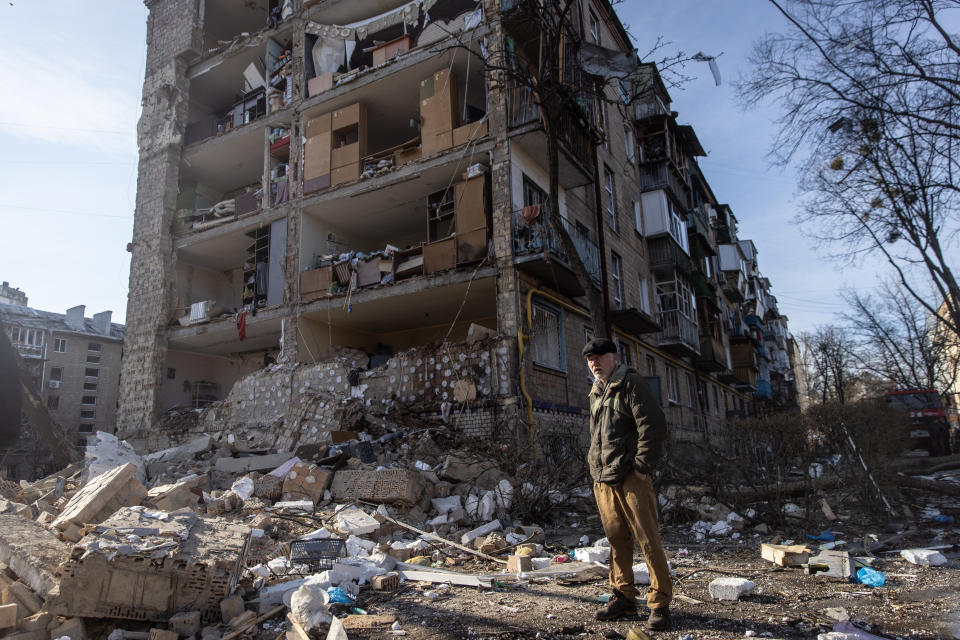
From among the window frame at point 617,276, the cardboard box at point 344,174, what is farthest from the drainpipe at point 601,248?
the cardboard box at point 344,174

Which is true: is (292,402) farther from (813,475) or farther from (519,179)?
(813,475)

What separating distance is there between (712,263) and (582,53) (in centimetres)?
2107

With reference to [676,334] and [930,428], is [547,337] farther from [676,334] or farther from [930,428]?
[930,428]

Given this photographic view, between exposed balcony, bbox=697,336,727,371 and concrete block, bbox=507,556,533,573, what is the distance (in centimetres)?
1868

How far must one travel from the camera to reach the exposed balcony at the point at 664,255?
2067 cm

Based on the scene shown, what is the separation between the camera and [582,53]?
11711 millimetres

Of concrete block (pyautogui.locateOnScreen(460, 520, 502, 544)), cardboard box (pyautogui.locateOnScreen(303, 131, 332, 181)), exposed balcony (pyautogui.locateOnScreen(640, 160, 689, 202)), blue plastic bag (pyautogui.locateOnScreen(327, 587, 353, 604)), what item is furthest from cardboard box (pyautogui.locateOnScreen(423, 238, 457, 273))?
exposed balcony (pyautogui.locateOnScreen(640, 160, 689, 202))

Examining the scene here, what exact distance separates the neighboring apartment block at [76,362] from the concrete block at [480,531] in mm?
41678

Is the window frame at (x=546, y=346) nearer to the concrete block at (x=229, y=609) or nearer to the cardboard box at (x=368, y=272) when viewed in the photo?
the cardboard box at (x=368, y=272)

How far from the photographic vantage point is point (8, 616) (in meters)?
3.52

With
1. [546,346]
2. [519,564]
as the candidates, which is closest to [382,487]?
[519,564]

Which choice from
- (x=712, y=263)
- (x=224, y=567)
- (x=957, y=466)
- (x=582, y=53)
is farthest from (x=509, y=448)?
(x=712, y=263)

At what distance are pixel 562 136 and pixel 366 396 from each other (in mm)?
7699

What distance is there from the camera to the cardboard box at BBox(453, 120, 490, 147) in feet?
45.4
